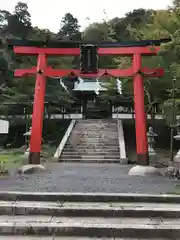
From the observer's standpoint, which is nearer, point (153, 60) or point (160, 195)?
point (160, 195)

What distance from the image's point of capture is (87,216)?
5828 mm

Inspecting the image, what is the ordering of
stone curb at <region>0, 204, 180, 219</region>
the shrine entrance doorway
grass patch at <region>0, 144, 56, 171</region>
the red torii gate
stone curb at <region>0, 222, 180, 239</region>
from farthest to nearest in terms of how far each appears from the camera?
the shrine entrance doorway < grass patch at <region>0, 144, 56, 171</region> < the red torii gate < stone curb at <region>0, 204, 180, 219</region> < stone curb at <region>0, 222, 180, 239</region>

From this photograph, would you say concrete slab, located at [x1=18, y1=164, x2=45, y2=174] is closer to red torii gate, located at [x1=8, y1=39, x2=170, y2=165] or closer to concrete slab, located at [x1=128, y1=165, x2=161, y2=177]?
red torii gate, located at [x1=8, y1=39, x2=170, y2=165]

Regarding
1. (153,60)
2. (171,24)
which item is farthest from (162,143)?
(171,24)

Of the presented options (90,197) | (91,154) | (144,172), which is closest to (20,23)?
(91,154)

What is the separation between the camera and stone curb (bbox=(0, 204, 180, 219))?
5.78 m

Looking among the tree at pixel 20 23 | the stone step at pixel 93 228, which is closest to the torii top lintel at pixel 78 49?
the stone step at pixel 93 228

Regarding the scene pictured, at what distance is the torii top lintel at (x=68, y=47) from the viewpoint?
42.6 feet

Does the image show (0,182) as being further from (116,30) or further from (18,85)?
(116,30)

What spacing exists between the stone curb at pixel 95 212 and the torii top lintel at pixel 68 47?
8.35 metres

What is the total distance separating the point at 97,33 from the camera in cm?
4250

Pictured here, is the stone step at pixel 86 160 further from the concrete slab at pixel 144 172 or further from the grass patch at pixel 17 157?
the concrete slab at pixel 144 172

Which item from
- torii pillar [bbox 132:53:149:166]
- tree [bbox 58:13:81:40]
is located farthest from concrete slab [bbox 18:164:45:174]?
tree [bbox 58:13:81:40]

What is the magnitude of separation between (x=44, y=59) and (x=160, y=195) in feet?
27.2
